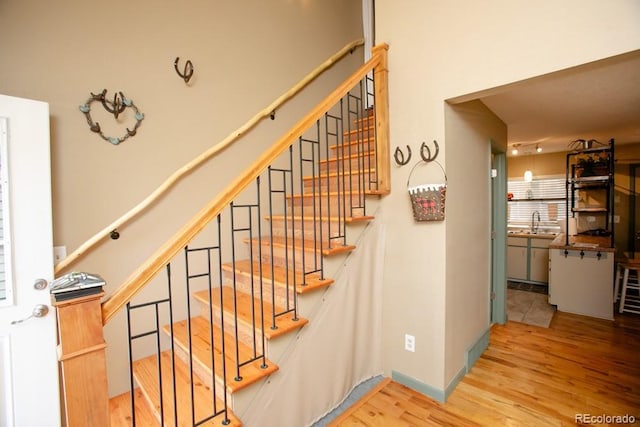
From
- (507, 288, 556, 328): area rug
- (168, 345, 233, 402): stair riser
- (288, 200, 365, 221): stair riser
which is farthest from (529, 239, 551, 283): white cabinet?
(168, 345, 233, 402): stair riser

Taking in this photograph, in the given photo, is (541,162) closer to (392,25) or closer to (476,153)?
(476,153)

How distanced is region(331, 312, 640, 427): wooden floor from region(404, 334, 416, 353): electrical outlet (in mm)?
308

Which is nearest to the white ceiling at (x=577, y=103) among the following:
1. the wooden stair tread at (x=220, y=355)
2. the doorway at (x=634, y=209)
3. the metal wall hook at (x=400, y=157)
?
the metal wall hook at (x=400, y=157)

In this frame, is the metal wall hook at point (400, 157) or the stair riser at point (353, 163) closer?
the metal wall hook at point (400, 157)

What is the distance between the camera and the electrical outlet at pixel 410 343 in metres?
2.36

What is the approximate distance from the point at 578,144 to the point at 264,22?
4.94 m

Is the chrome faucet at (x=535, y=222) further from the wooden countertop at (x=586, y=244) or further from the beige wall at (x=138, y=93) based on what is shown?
the beige wall at (x=138, y=93)

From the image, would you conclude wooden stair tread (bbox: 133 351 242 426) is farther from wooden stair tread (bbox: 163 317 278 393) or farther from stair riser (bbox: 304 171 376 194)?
stair riser (bbox: 304 171 376 194)

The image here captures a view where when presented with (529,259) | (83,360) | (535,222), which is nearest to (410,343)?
(83,360)

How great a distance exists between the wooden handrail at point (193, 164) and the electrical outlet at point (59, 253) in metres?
0.04

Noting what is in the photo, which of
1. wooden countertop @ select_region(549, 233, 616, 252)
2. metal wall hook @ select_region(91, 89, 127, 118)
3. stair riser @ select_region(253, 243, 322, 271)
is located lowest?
wooden countertop @ select_region(549, 233, 616, 252)

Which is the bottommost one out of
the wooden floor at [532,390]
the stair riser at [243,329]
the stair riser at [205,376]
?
the wooden floor at [532,390]

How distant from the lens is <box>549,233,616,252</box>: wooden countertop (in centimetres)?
364

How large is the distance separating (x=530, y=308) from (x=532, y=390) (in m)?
2.09
